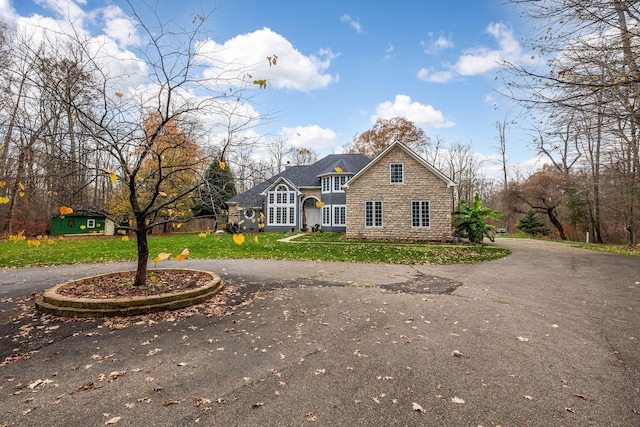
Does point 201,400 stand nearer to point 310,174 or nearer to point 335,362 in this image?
point 335,362

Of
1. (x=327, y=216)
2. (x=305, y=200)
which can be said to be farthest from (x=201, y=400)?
(x=305, y=200)

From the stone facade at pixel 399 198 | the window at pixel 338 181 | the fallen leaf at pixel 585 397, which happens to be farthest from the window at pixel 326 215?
the fallen leaf at pixel 585 397

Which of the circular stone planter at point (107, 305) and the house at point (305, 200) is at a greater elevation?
the house at point (305, 200)

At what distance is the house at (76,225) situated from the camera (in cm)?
2440

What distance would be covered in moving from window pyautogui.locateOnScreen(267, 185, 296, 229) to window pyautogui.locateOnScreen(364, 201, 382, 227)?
9142mm

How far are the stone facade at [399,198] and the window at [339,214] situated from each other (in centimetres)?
553

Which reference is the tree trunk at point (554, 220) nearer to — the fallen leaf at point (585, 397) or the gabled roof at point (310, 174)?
the gabled roof at point (310, 174)

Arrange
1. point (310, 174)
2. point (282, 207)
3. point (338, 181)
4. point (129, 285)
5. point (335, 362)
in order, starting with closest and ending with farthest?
point (335, 362)
point (129, 285)
point (338, 181)
point (282, 207)
point (310, 174)

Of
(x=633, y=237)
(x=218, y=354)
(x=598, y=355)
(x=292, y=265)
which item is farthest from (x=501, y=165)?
(x=218, y=354)

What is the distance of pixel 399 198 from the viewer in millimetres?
19922

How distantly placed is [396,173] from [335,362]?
59.1 ft

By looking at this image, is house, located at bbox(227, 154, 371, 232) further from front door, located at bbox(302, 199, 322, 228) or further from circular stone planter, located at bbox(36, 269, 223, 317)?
circular stone planter, located at bbox(36, 269, 223, 317)

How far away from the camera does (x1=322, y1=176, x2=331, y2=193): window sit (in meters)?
26.9

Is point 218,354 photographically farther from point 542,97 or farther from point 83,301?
point 542,97
